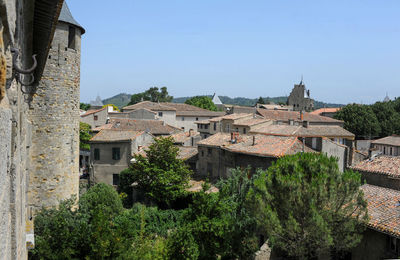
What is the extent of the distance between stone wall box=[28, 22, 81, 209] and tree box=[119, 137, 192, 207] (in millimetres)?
11143

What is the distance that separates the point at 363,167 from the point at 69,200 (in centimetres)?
1844

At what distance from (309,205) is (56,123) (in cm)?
1075

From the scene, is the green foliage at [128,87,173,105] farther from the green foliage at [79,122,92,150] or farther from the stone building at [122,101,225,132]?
the green foliage at [79,122,92,150]

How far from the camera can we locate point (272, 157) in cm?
2584

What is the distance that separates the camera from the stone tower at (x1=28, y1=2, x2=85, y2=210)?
15.8m

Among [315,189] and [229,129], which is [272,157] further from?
[229,129]

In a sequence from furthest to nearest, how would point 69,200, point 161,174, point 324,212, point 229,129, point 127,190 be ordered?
point 229,129 < point 127,190 < point 161,174 < point 69,200 < point 324,212

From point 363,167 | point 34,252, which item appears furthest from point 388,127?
point 34,252

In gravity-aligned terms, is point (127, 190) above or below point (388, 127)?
below

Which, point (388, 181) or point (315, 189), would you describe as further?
point (388, 181)

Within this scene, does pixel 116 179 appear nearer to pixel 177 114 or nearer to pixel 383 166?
pixel 383 166

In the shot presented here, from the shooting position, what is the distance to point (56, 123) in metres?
16.0

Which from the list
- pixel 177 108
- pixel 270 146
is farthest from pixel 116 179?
pixel 177 108

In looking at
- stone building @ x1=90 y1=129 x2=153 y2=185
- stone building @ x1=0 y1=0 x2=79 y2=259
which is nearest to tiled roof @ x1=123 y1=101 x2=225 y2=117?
stone building @ x1=90 y1=129 x2=153 y2=185
